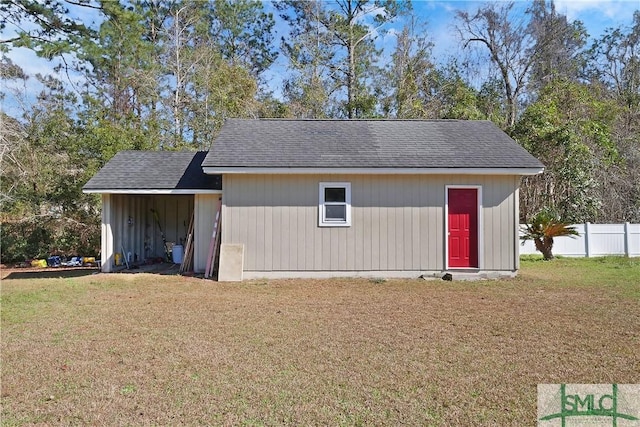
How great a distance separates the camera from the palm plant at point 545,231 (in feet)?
44.0

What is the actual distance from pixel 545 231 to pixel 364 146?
6585mm

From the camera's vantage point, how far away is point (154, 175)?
39.1ft

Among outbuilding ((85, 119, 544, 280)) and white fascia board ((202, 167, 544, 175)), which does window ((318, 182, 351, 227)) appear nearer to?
outbuilding ((85, 119, 544, 280))

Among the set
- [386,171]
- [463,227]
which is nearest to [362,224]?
[386,171]

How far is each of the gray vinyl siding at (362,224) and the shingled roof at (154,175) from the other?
1574 millimetres

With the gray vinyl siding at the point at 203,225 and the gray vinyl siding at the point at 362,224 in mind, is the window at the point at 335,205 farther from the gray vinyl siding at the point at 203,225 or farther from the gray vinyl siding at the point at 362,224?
the gray vinyl siding at the point at 203,225

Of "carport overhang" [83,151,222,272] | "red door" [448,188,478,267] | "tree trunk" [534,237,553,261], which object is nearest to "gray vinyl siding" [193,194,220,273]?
"carport overhang" [83,151,222,272]

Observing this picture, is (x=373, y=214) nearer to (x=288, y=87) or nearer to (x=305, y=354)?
(x=305, y=354)

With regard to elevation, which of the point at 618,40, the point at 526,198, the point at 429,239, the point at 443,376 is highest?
the point at 618,40

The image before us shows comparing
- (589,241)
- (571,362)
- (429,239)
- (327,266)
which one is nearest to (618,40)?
(589,241)

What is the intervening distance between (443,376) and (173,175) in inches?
386

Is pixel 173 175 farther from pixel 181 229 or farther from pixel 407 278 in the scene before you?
pixel 407 278

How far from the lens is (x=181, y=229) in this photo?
48.0ft

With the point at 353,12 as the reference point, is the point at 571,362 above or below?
below
